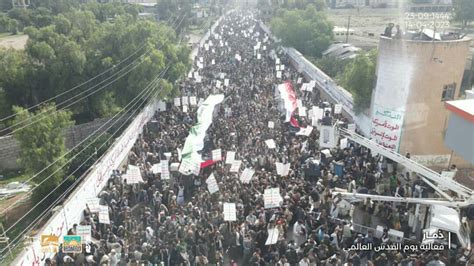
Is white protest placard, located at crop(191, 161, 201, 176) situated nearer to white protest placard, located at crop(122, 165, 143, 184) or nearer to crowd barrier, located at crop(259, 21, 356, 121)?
white protest placard, located at crop(122, 165, 143, 184)

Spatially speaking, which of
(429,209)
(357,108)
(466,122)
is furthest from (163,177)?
(357,108)

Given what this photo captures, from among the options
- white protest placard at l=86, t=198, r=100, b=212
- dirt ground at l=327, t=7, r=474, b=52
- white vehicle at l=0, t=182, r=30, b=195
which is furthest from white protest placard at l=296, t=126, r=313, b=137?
white vehicle at l=0, t=182, r=30, b=195

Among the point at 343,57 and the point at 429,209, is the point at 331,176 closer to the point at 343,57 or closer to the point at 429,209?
the point at 429,209

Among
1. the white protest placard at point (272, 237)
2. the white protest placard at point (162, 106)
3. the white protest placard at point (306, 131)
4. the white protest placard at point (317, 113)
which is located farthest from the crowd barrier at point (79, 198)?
the white protest placard at point (317, 113)

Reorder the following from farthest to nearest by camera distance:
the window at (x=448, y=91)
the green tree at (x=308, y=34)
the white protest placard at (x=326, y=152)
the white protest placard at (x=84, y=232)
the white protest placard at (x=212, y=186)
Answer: the green tree at (x=308, y=34) < the window at (x=448, y=91) < the white protest placard at (x=326, y=152) < the white protest placard at (x=212, y=186) < the white protest placard at (x=84, y=232)

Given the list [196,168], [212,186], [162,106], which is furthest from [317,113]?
[162,106]

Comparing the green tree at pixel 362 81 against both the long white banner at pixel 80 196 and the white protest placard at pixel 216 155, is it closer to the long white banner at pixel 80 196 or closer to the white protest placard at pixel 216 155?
the white protest placard at pixel 216 155
